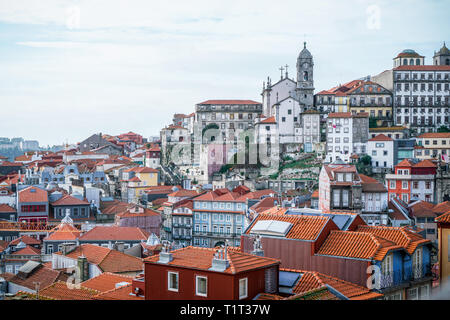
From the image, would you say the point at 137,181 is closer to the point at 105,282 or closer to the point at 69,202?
the point at 69,202

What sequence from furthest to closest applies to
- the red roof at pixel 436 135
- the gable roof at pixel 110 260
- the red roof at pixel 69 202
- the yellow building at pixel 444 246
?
the red roof at pixel 436 135 < the red roof at pixel 69 202 < the gable roof at pixel 110 260 < the yellow building at pixel 444 246

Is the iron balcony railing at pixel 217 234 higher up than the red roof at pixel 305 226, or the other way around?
the red roof at pixel 305 226

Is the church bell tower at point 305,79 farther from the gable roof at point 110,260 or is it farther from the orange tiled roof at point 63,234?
the gable roof at point 110,260

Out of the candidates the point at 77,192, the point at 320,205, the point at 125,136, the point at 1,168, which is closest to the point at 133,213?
the point at 77,192

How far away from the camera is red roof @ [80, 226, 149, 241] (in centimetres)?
1852

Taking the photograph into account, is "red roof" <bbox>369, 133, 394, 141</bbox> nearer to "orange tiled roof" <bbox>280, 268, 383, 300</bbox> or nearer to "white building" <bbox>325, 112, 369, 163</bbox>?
"white building" <bbox>325, 112, 369, 163</bbox>

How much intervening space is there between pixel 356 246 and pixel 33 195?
765 inches

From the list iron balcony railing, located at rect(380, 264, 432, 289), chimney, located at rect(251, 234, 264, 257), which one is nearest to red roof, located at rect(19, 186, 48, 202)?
chimney, located at rect(251, 234, 264, 257)

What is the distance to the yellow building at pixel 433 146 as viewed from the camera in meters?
31.9

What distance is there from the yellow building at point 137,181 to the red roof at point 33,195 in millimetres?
9600

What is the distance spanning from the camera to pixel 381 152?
31641mm

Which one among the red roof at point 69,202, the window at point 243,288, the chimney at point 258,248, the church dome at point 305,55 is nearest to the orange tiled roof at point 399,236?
the chimney at point 258,248

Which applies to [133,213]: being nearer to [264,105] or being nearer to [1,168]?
[264,105]

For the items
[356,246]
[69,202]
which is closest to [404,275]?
[356,246]
